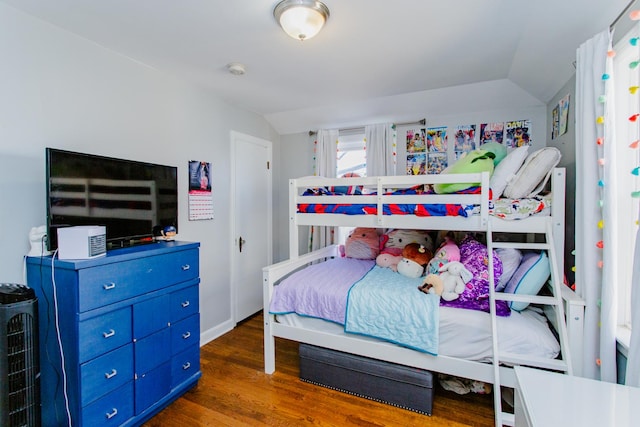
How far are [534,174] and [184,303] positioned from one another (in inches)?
103

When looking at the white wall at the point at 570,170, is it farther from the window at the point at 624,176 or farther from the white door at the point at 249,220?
the white door at the point at 249,220

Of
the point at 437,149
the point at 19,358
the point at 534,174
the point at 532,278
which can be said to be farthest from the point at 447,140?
the point at 19,358

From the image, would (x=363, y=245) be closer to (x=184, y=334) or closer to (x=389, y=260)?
(x=389, y=260)

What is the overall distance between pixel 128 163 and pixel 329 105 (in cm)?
211

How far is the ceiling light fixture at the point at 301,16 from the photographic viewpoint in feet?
5.15

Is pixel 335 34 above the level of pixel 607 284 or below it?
above

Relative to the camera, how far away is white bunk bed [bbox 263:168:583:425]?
1659 mm

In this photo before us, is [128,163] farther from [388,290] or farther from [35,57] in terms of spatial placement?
[388,290]

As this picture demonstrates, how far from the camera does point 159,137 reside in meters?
2.50

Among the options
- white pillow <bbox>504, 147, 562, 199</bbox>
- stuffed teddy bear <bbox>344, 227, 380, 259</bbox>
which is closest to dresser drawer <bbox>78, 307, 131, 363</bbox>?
stuffed teddy bear <bbox>344, 227, 380, 259</bbox>

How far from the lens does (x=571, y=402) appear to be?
3.24 feet

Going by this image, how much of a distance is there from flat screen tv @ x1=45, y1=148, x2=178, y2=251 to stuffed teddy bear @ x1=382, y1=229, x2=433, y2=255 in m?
1.99

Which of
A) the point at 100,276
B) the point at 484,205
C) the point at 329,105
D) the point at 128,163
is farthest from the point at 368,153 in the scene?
the point at 100,276

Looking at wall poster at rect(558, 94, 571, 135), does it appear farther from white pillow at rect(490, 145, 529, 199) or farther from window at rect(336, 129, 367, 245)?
window at rect(336, 129, 367, 245)
